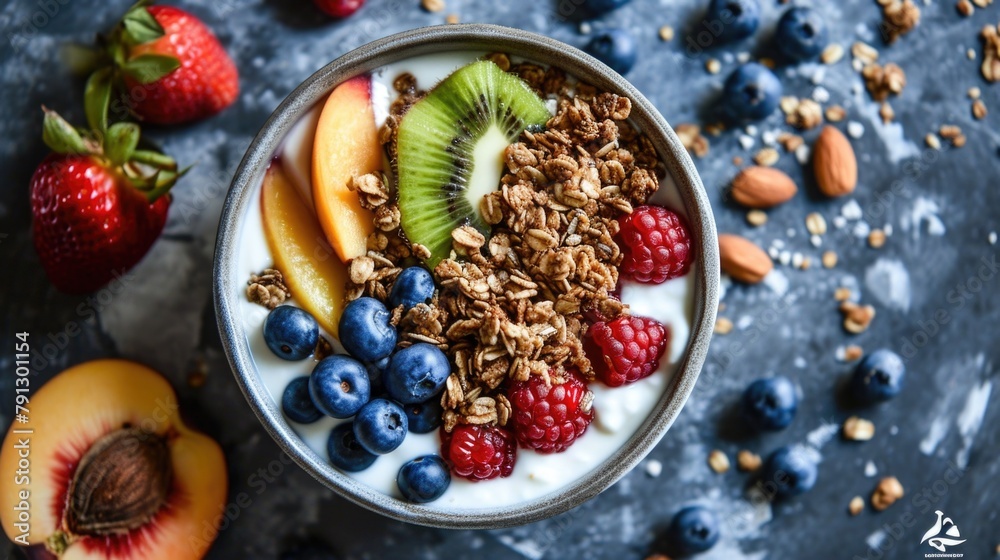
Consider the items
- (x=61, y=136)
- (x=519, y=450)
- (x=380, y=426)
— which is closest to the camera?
(x=380, y=426)

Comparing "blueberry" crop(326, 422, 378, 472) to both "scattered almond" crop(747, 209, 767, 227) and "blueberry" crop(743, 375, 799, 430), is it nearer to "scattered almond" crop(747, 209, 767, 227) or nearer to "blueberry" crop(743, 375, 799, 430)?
"blueberry" crop(743, 375, 799, 430)

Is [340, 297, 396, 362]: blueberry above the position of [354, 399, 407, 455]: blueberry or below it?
above

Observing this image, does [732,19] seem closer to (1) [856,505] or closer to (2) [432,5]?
(2) [432,5]

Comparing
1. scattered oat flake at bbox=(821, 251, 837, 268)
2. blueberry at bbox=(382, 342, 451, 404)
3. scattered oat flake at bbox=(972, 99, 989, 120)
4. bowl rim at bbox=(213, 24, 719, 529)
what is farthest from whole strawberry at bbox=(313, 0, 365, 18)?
scattered oat flake at bbox=(972, 99, 989, 120)

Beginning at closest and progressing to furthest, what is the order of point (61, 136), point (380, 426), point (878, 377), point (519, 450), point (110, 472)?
point (380, 426)
point (519, 450)
point (61, 136)
point (110, 472)
point (878, 377)

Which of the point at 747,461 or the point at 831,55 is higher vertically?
the point at 831,55

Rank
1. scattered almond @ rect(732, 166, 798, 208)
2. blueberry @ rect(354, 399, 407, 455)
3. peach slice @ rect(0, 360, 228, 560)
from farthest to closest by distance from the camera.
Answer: scattered almond @ rect(732, 166, 798, 208) → peach slice @ rect(0, 360, 228, 560) → blueberry @ rect(354, 399, 407, 455)

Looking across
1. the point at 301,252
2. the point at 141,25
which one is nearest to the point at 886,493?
the point at 301,252
